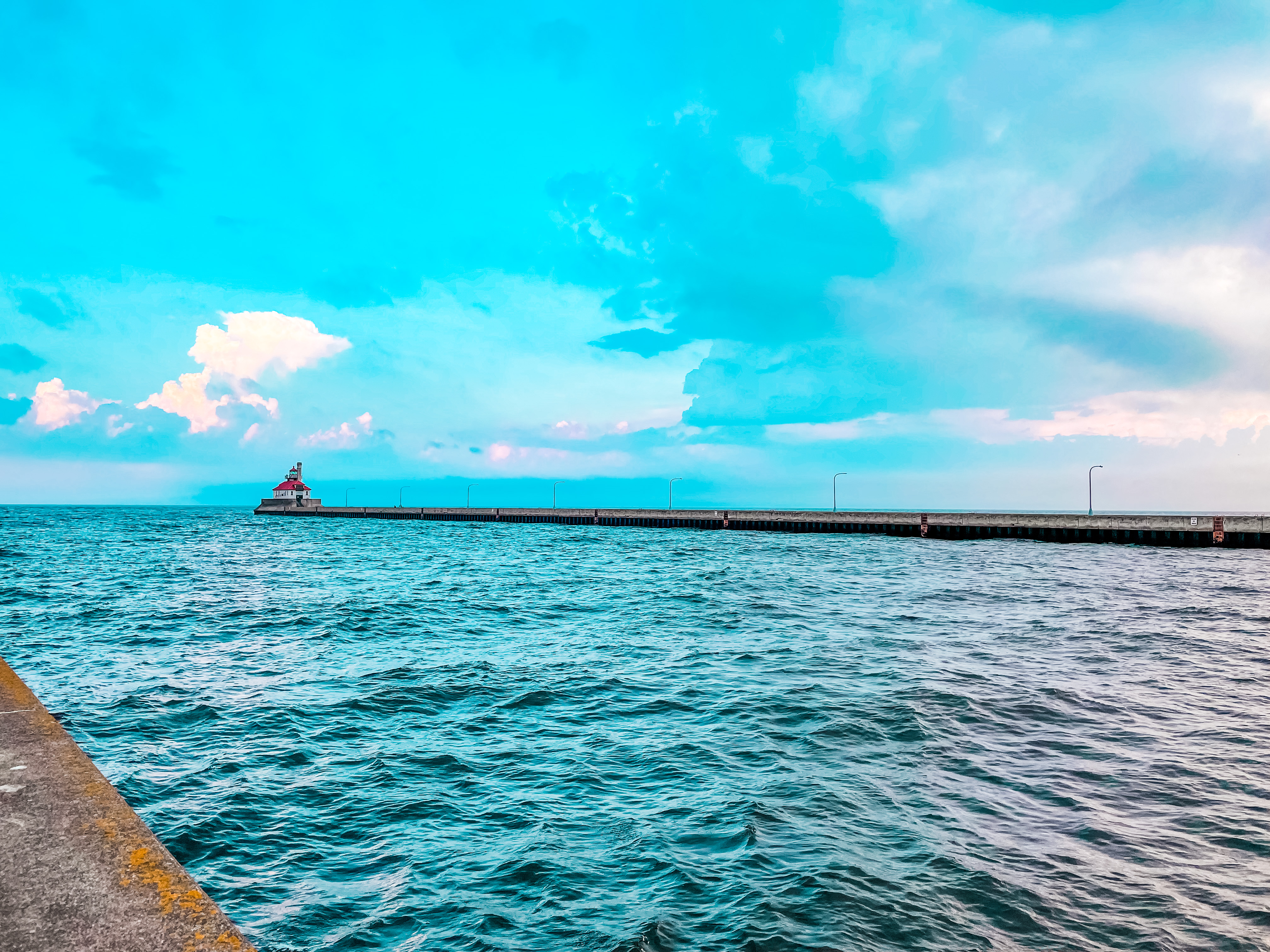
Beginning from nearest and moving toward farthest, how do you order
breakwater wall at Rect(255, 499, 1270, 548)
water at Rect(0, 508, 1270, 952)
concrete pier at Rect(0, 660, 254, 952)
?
concrete pier at Rect(0, 660, 254, 952) → water at Rect(0, 508, 1270, 952) → breakwater wall at Rect(255, 499, 1270, 548)

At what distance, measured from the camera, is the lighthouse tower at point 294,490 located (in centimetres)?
16625

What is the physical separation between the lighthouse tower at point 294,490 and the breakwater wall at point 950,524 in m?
46.9

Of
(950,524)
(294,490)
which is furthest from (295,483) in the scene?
(950,524)

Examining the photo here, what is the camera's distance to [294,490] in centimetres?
16688

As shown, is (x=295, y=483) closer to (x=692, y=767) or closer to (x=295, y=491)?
(x=295, y=491)

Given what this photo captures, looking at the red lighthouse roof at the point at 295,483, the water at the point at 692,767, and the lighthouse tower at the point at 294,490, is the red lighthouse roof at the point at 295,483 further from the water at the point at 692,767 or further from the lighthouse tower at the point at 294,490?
the water at the point at 692,767

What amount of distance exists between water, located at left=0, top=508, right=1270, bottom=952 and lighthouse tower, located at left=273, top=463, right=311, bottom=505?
151736 mm

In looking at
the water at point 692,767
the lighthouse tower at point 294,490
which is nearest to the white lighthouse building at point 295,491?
the lighthouse tower at point 294,490

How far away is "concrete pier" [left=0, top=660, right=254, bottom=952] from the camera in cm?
327

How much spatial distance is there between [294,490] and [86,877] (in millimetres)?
179618

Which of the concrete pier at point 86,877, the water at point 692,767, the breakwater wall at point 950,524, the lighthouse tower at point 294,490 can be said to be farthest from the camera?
the lighthouse tower at point 294,490

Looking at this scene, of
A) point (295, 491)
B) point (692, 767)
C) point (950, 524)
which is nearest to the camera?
point (692, 767)

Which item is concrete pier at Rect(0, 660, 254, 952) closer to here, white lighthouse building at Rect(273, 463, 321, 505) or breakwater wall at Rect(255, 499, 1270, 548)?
breakwater wall at Rect(255, 499, 1270, 548)

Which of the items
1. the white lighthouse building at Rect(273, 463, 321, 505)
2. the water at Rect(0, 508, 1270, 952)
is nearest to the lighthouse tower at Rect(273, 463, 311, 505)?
the white lighthouse building at Rect(273, 463, 321, 505)
